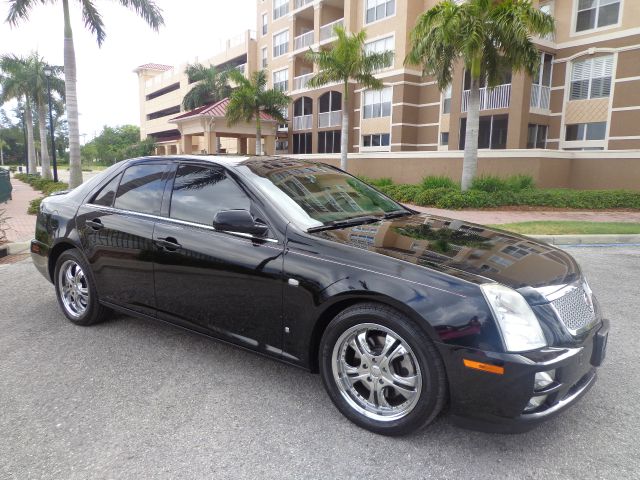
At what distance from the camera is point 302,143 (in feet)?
128

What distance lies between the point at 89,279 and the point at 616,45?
25.6 meters

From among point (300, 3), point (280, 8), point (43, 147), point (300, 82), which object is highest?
point (280, 8)

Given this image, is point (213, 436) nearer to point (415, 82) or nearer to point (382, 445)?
point (382, 445)

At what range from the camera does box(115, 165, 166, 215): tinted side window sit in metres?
4.04

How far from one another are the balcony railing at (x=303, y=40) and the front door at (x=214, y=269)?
118 feet

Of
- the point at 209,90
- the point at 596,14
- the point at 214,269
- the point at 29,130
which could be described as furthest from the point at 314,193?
the point at 209,90

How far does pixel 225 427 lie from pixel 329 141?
34.5 metres

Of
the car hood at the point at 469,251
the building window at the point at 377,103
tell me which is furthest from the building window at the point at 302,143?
the car hood at the point at 469,251

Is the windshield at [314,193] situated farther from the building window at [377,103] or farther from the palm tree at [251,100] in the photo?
the palm tree at [251,100]

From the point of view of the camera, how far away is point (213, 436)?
2.87m

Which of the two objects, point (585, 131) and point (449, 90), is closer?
point (585, 131)

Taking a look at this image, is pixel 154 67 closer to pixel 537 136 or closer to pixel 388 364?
pixel 537 136

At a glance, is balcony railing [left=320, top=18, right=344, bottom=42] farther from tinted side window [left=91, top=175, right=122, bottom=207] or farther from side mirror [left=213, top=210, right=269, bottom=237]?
side mirror [left=213, top=210, right=269, bottom=237]

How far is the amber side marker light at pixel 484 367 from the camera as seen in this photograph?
2443 millimetres
